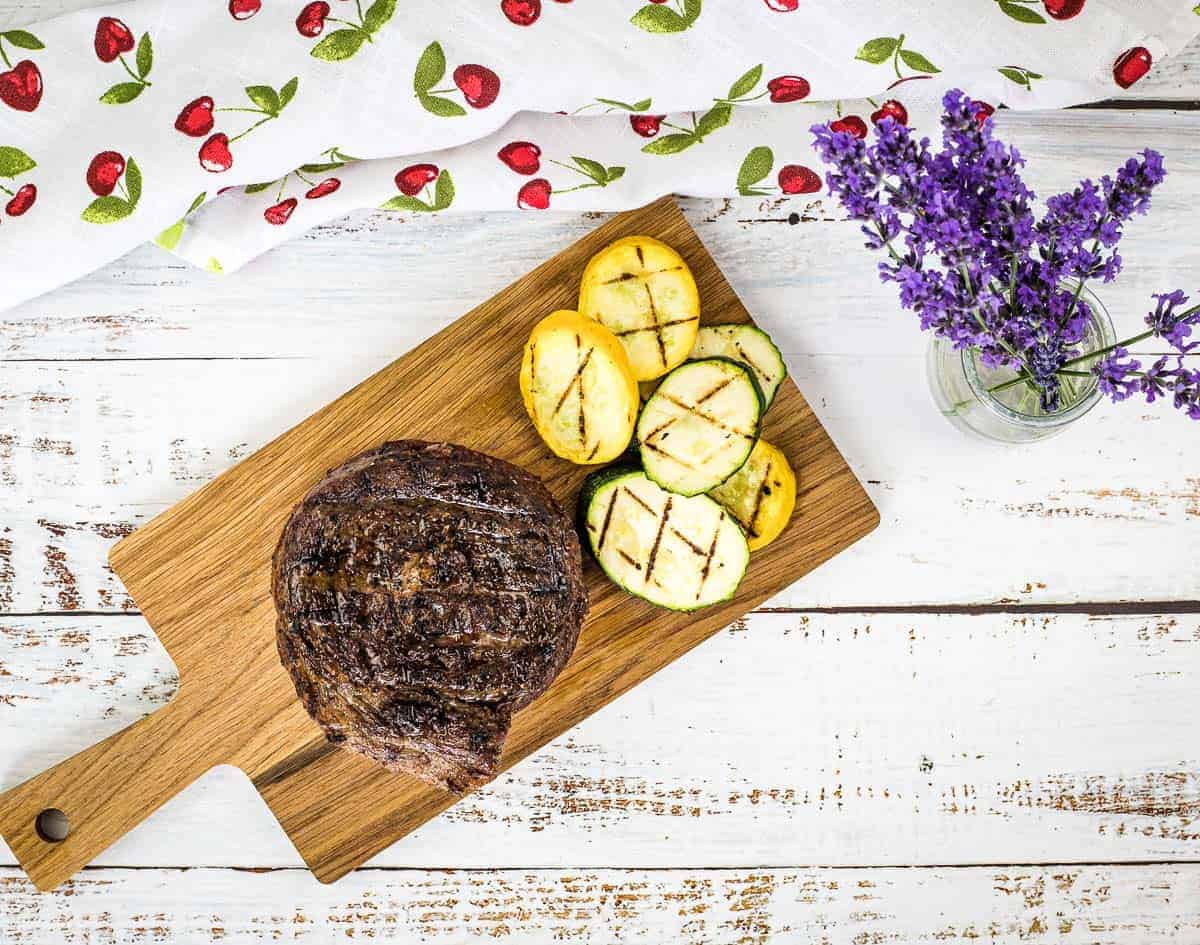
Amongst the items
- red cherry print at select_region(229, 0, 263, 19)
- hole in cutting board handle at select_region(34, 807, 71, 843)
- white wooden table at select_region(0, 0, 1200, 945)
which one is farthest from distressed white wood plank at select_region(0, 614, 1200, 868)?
red cherry print at select_region(229, 0, 263, 19)

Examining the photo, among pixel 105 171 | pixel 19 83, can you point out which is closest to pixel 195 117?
pixel 105 171

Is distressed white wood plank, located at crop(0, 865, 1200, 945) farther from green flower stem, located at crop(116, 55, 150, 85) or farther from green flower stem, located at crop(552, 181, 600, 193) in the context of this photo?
green flower stem, located at crop(116, 55, 150, 85)

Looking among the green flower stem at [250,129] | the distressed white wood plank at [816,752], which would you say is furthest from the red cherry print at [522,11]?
the distressed white wood plank at [816,752]

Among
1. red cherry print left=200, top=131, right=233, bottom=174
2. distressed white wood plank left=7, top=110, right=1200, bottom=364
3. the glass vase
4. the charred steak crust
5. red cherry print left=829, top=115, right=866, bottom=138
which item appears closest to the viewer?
the charred steak crust

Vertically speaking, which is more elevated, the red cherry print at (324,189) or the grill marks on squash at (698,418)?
the red cherry print at (324,189)

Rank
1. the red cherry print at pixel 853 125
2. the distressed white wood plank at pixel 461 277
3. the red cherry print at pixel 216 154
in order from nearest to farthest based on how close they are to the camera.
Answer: the red cherry print at pixel 216 154, the red cherry print at pixel 853 125, the distressed white wood plank at pixel 461 277

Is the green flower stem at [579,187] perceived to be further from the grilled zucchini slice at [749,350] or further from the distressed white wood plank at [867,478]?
the distressed white wood plank at [867,478]

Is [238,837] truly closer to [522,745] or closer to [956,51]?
[522,745]

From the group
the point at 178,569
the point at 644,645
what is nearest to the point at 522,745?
the point at 644,645
